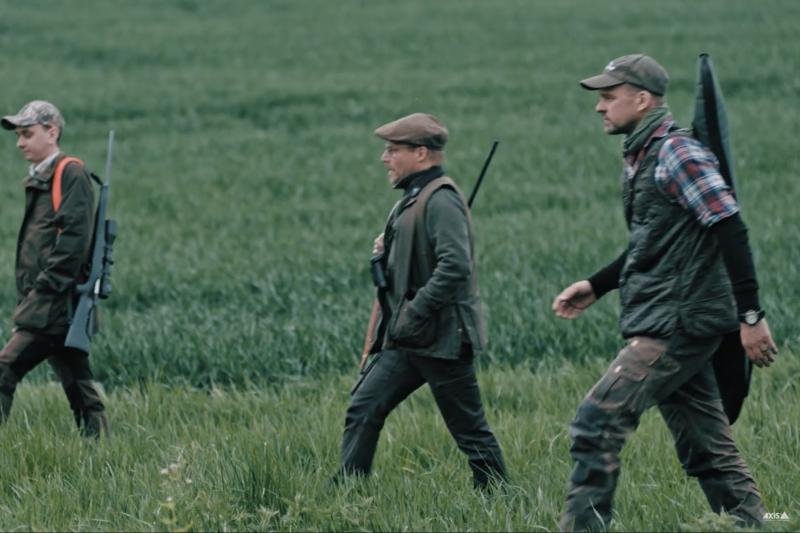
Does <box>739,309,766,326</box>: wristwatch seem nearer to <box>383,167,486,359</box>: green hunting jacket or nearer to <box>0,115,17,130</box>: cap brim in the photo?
<box>383,167,486,359</box>: green hunting jacket

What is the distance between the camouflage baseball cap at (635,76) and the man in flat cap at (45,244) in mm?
2757

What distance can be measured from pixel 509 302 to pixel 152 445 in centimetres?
400

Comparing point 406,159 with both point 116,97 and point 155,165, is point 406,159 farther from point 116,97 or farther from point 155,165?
point 116,97

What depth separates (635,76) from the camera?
460 centimetres

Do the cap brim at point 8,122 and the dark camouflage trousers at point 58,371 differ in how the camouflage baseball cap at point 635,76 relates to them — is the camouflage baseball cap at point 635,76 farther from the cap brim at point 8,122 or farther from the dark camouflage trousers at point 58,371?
the dark camouflage trousers at point 58,371

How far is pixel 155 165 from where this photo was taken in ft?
60.6

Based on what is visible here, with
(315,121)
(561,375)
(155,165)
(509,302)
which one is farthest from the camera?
(315,121)

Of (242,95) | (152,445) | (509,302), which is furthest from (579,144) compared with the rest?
(152,445)

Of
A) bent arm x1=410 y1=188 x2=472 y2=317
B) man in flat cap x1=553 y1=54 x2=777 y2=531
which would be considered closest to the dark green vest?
man in flat cap x1=553 y1=54 x2=777 y2=531

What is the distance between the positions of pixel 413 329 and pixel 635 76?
131 centimetres

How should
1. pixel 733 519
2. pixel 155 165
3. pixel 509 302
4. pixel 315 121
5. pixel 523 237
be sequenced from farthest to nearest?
pixel 315 121 → pixel 155 165 → pixel 523 237 → pixel 509 302 → pixel 733 519

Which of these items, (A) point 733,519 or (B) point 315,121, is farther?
(B) point 315,121

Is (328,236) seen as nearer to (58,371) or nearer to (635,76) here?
(58,371)

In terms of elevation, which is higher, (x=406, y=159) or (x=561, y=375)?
(x=406, y=159)
